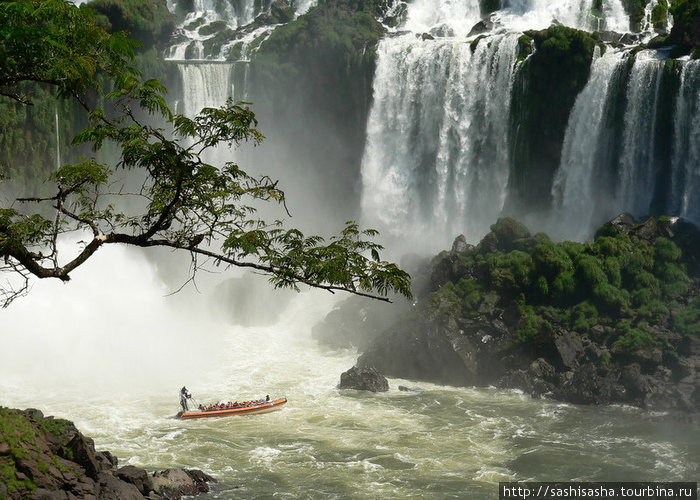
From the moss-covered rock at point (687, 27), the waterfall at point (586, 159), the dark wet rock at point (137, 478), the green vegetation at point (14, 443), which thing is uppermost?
the moss-covered rock at point (687, 27)

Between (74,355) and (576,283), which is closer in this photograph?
→ (576,283)

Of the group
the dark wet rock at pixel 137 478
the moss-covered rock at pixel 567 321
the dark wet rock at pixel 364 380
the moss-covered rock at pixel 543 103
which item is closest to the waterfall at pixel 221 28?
the moss-covered rock at pixel 543 103

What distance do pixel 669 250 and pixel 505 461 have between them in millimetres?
13893

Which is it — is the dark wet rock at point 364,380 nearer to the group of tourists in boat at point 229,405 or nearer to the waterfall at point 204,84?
the group of tourists in boat at point 229,405

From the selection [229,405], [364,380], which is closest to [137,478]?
[229,405]

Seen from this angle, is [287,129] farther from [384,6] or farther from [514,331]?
[514,331]

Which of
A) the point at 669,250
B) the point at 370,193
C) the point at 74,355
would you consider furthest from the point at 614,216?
the point at 74,355

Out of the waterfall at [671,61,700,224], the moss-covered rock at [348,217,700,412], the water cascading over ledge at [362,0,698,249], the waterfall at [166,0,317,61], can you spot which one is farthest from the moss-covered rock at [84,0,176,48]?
the waterfall at [671,61,700,224]

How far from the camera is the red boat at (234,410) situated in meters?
25.7

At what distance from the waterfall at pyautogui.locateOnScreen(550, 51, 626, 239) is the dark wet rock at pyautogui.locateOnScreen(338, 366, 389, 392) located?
13.8 metres

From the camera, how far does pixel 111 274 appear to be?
41688 mm

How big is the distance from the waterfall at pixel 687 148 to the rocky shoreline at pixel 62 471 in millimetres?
24535

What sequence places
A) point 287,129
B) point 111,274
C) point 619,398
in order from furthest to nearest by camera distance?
point 287,129
point 111,274
point 619,398

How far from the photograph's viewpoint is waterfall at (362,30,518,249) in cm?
3966
